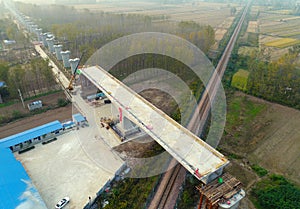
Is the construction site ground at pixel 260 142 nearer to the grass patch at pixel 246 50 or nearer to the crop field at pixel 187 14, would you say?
the grass patch at pixel 246 50

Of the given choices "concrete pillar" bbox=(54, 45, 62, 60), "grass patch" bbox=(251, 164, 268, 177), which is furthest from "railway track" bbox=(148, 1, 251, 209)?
"concrete pillar" bbox=(54, 45, 62, 60)


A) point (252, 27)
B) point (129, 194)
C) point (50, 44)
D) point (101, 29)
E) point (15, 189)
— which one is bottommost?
point (129, 194)

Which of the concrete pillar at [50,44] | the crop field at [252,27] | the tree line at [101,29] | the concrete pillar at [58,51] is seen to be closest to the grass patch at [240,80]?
the tree line at [101,29]

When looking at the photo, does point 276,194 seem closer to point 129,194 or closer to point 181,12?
point 129,194

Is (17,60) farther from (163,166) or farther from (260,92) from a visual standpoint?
(260,92)

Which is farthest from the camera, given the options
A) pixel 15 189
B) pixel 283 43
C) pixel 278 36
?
pixel 278 36

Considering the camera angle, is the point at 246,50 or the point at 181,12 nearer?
the point at 246,50

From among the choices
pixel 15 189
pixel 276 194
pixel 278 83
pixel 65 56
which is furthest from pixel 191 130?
pixel 65 56
